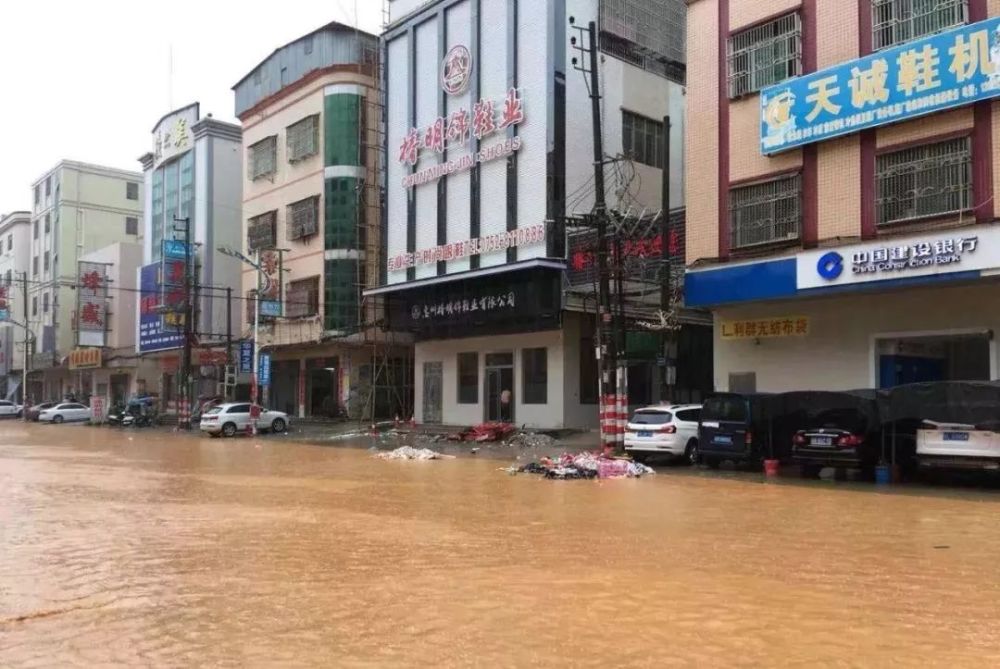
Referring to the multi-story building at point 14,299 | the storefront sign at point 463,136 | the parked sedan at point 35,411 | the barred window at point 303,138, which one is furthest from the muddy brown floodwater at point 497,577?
the multi-story building at point 14,299

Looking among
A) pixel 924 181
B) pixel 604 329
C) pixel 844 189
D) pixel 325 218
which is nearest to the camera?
pixel 924 181

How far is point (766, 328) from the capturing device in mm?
22344

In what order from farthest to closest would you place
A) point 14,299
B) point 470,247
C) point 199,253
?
point 14,299 < point 199,253 < point 470,247

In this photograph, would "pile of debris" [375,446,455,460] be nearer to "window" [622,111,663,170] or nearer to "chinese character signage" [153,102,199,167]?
"window" [622,111,663,170]

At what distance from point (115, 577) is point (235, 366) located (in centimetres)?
3839

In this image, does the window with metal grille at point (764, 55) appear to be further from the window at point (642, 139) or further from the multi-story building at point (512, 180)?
the window at point (642, 139)

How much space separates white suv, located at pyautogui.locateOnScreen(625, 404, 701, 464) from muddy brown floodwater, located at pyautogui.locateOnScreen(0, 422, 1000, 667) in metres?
4.77

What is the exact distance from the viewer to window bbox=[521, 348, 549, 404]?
3072 centimetres

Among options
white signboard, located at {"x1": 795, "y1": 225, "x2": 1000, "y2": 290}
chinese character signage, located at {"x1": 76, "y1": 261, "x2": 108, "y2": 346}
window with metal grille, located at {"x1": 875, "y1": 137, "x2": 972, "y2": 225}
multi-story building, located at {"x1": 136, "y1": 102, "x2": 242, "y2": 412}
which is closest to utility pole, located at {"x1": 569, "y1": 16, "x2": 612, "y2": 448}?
white signboard, located at {"x1": 795, "y1": 225, "x2": 1000, "y2": 290}

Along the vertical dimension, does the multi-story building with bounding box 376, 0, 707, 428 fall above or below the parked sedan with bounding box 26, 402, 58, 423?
above

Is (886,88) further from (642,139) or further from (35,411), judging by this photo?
(35,411)

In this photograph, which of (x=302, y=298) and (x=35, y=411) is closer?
(x=302, y=298)

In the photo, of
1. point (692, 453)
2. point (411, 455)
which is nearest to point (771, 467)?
point (692, 453)

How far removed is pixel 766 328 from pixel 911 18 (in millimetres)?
7593
